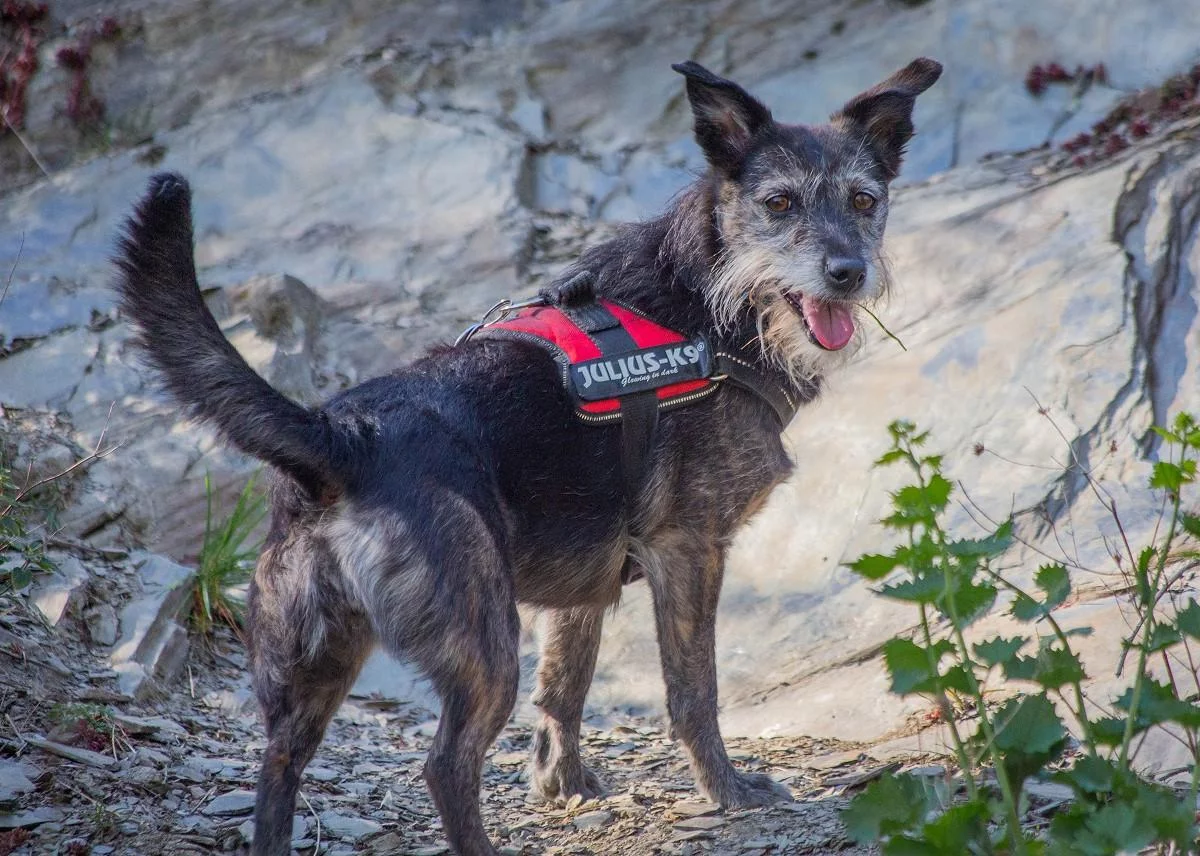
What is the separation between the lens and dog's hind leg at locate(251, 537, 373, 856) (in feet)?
12.0

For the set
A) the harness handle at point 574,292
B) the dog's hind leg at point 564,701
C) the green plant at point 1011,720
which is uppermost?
the harness handle at point 574,292

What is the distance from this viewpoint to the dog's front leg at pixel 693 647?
4.39 m

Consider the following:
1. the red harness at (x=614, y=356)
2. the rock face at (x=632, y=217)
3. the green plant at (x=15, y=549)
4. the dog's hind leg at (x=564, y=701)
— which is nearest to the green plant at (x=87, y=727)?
the green plant at (x=15, y=549)

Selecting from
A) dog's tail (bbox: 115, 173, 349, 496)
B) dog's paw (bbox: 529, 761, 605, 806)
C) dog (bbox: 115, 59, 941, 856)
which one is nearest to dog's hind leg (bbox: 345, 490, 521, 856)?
dog (bbox: 115, 59, 941, 856)

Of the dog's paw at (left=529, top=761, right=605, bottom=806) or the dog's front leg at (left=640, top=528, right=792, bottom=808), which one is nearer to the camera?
the dog's front leg at (left=640, top=528, right=792, bottom=808)

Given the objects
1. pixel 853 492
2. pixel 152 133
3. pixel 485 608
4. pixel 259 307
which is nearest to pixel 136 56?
pixel 152 133

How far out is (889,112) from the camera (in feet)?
15.6

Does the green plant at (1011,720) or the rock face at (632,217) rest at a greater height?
the rock face at (632,217)

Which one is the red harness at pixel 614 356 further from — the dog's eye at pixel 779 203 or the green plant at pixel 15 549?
the green plant at pixel 15 549

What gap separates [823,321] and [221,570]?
126 inches

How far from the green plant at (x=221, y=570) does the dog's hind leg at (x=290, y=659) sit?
6.70 ft

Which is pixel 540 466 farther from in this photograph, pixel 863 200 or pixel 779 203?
Result: pixel 863 200

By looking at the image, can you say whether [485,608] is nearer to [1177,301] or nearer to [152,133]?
[1177,301]

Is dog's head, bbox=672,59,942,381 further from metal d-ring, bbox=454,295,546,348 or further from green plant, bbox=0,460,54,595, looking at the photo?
green plant, bbox=0,460,54,595
